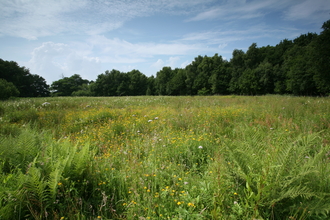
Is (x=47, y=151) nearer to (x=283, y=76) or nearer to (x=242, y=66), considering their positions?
(x=283, y=76)

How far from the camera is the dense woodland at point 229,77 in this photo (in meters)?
32.0

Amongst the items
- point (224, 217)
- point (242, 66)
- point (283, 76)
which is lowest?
point (224, 217)

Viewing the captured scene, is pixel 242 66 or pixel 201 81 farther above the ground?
pixel 242 66

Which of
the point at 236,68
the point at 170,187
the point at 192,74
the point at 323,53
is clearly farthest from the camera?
the point at 192,74

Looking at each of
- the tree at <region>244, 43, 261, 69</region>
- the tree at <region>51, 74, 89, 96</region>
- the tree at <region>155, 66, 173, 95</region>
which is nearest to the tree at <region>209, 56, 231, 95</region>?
the tree at <region>244, 43, 261, 69</region>

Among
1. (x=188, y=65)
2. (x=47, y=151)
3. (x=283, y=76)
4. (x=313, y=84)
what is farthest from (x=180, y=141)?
(x=188, y=65)

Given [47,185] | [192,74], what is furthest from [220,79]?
[47,185]

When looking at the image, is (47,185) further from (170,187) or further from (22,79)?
(22,79)

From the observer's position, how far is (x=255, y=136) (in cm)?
279

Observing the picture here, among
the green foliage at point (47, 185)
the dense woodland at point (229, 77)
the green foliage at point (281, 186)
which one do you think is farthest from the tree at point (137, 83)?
the green foliage at point (281, 186)

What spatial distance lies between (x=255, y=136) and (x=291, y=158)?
68 centimetres

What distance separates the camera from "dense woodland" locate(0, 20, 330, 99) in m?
32.0

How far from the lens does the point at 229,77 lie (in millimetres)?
48188

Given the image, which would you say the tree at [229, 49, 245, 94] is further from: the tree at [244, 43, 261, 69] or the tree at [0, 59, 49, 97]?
the tree at [0, 59, 49, 97]
